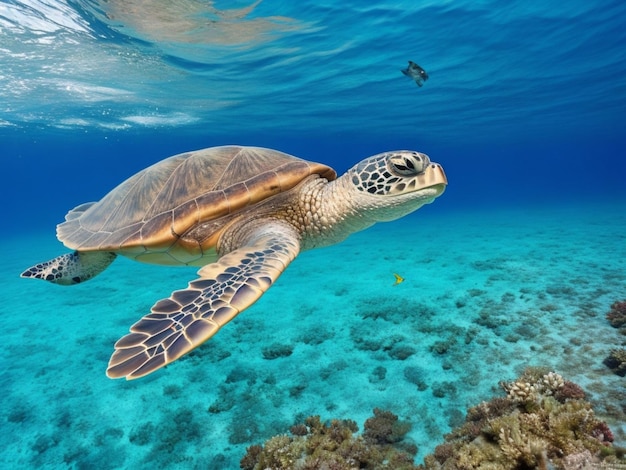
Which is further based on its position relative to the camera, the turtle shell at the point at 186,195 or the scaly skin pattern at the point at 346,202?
the turtle shell at the point at 186,195

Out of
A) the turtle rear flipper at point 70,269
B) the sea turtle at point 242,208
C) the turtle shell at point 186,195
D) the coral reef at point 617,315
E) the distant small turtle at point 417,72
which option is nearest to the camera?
the sea turtle at point 242,208

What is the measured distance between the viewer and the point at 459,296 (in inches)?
290

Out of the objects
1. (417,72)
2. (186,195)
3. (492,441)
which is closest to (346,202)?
(186,195)

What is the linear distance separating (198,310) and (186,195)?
1.78m

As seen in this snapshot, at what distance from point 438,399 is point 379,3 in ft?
34.3

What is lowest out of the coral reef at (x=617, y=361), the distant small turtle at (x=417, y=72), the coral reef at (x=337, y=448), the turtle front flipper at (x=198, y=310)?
the coral reef at (x=617, y=361)

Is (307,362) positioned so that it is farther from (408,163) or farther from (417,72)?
(417,72)

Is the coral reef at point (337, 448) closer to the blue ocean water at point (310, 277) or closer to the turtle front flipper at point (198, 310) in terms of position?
the blue ocean water at point (310, 277)

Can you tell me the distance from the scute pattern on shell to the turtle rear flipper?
32 centimetres

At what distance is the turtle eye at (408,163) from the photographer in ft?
10.3

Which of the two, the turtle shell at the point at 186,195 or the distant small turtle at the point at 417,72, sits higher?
the distant small turtle at the point at 417,72

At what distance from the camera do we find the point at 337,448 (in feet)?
10.5

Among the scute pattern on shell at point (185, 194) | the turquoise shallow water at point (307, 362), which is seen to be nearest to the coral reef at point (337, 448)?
the turquoise shallow water at point (307, 362)

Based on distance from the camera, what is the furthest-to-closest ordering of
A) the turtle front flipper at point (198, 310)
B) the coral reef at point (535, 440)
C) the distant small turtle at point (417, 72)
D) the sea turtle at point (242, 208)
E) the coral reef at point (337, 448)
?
the distant small turtle at point (417, 72)
the sea turtle at point (242, 208)
the coral reef at point (337, 448)
the coral reef at point (535, 440)
the turtle front flipper at point (198, 310)
